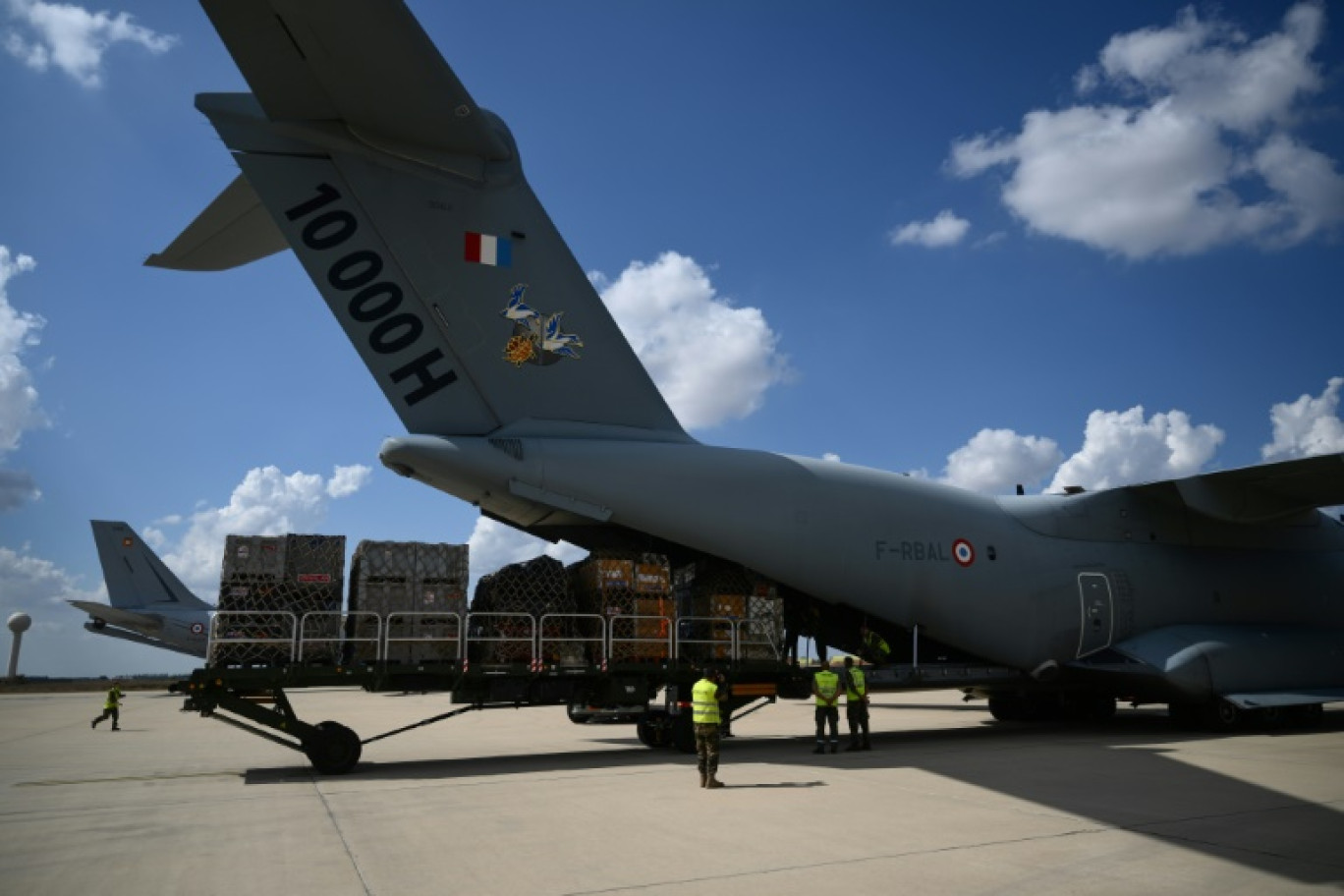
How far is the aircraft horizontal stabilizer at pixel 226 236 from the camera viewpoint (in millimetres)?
10391

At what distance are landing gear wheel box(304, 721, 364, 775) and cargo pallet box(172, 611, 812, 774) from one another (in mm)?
11

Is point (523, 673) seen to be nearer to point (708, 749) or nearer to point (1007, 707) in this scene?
point (708, 749)

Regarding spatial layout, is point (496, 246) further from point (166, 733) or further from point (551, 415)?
point (166, 733)

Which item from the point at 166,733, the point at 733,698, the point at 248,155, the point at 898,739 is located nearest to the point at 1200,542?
the point at 898,739

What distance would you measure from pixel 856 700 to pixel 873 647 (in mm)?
1135

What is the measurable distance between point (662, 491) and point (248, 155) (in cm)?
559

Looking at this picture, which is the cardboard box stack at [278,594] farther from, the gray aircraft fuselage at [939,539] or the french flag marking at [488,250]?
the french flag marking at [488,250]

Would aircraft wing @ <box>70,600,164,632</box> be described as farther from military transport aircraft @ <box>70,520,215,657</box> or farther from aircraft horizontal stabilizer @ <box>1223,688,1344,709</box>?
aircraft horizontal stabilizer @ <box>1223,688,1344,709</box>

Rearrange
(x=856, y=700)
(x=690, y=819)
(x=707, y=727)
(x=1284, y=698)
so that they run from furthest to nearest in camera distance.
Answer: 1. (x=1284, y=698)
2. (x=856, y=700)
3. (x=707, y=727)
4. (x=690, y=819)

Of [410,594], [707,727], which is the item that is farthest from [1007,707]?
[410,594]

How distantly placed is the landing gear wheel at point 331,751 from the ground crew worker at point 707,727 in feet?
11.8

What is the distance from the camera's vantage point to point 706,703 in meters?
8.64

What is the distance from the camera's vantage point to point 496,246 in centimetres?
1065

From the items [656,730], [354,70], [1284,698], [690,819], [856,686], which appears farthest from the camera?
[1284,698]
